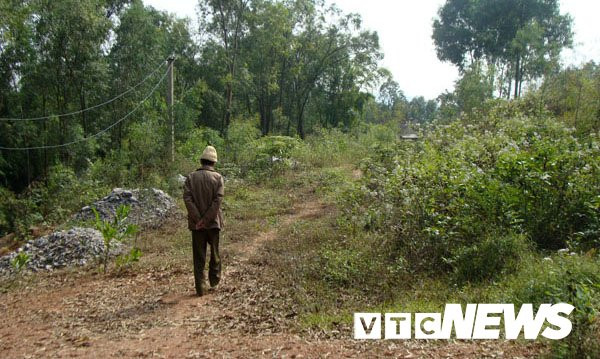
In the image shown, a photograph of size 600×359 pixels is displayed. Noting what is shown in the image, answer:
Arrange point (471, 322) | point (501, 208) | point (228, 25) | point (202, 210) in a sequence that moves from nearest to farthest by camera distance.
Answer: point (471, 322), point (202, 210), point (501, 208), point (228, 25)

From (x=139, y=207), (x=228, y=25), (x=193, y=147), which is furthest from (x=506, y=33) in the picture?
(x=139, y=207)

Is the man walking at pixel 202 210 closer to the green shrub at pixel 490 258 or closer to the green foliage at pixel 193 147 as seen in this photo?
the green shrub at pixel 490 258

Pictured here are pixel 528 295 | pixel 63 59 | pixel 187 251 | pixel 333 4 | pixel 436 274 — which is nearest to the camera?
pixel 528 295

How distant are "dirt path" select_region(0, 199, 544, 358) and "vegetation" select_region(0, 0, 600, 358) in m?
0.45

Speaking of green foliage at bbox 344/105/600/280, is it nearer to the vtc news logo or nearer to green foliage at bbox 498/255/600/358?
green foliage at bbox 498/255/600/358

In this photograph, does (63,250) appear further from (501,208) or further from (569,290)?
(569,290)

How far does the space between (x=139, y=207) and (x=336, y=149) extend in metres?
10.7

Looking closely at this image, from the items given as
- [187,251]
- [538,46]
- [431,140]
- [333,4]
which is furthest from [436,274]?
[538,46]

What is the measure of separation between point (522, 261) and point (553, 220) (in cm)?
126

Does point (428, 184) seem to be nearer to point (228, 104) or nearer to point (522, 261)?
point (522, 261)

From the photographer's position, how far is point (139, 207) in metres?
11.3

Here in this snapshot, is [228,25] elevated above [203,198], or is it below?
above

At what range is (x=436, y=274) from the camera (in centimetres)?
580

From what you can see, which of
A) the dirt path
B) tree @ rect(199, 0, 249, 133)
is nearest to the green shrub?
the dirt path
